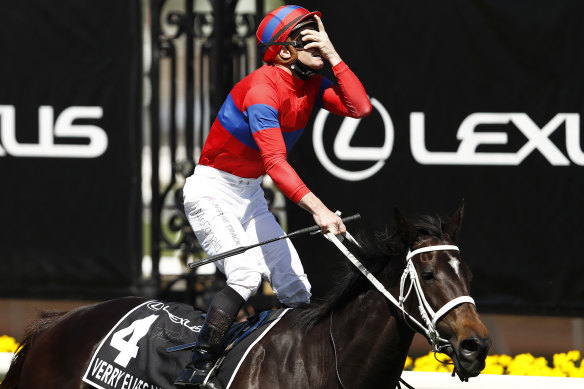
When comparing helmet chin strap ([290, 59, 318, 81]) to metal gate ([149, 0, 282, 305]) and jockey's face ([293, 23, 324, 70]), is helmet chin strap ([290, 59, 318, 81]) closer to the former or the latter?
jockey's face ([293, 23, 324, 70])

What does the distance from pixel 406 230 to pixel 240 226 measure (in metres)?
0.96

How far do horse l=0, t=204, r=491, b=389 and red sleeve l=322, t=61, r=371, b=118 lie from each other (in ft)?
2.32

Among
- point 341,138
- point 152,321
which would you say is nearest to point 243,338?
point 152,321

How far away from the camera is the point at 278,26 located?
436cm

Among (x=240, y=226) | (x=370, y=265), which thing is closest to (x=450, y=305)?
(x=370, y=265)

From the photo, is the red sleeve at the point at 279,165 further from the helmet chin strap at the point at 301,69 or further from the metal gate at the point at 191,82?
the metal gate at the point at 191,82

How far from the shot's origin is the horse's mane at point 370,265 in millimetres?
3850

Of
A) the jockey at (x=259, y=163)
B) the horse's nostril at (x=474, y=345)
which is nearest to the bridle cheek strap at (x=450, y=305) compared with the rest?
the horse's nostril at (x=474, y=345)

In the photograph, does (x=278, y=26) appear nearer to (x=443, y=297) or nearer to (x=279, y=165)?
(x=279, y=165)

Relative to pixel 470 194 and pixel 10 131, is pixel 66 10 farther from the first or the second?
pixel 470 194

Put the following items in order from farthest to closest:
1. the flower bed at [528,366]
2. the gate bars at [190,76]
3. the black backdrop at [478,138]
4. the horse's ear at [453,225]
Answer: the gate bars at [190,76] → the black backdrop at [478,138] → the flower bed at [528,366] → the horse's ear at [453,225]

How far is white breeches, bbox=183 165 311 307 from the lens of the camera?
4.37 metres

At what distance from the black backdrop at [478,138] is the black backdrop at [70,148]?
1384mm

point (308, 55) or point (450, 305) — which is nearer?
point (450, 305)
